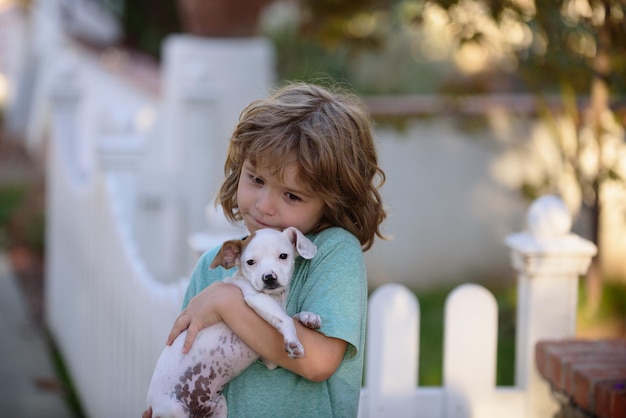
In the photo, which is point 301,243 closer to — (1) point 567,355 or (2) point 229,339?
(2) point 229,339

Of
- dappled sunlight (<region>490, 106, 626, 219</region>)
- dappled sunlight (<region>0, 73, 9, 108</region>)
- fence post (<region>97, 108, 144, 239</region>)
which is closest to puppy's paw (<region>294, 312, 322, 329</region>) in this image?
fence post (<region>97, 108, 144, 239</region>)

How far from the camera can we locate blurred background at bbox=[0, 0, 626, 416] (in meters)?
4.48

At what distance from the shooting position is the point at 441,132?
6.38m

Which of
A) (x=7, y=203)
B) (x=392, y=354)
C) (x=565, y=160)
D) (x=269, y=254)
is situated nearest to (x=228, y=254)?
(x=269, y=254)

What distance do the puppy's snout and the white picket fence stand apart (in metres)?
0.79

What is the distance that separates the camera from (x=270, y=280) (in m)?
1.93

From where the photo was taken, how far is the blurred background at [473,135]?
14.7 feet

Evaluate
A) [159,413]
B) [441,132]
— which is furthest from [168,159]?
[159,413]

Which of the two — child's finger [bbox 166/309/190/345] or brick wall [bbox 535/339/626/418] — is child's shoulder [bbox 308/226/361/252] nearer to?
child's finger [bbox 166/309/190/345]

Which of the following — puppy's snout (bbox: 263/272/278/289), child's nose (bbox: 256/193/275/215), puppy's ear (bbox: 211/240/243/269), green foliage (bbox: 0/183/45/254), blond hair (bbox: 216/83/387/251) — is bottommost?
green foliage (bbox: 0/183/45/254)

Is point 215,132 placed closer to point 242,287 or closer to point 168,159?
point 168,159

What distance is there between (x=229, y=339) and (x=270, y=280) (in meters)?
0.17

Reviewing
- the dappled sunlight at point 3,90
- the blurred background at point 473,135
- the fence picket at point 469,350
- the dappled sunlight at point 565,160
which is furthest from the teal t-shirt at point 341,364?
the dappled sunlight at point 3,90

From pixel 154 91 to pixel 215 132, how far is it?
78.9 inches
